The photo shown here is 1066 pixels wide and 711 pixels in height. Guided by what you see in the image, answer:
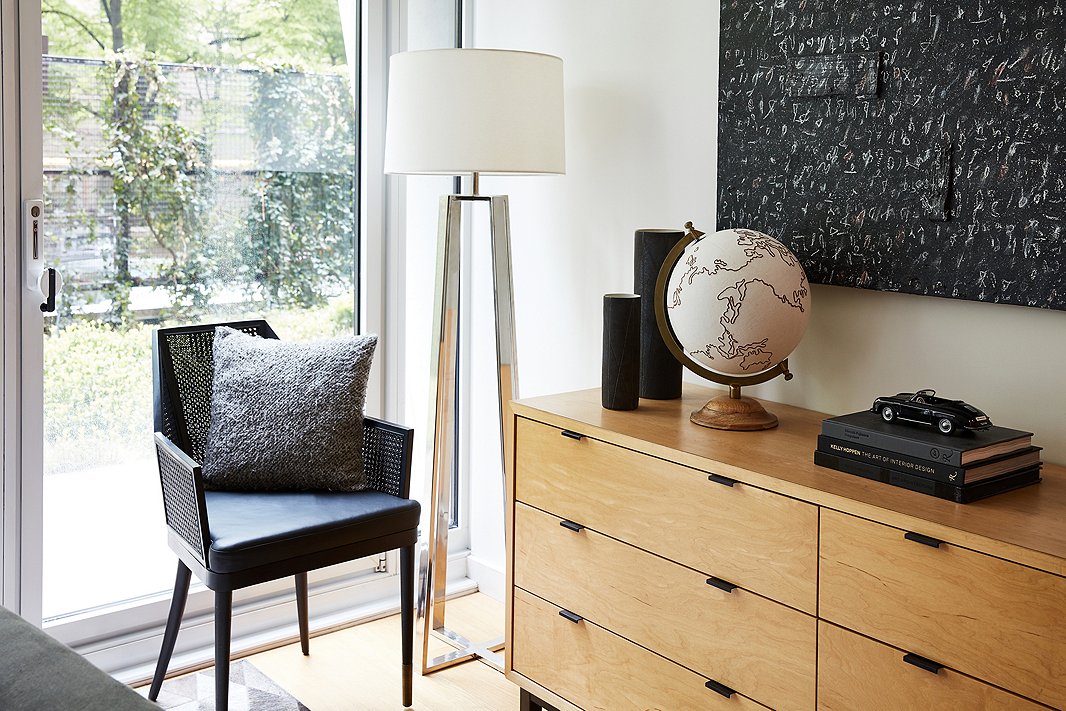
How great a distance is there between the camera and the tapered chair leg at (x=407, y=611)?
244 cm

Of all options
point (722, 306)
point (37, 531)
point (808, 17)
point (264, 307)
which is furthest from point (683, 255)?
point (37, 531)

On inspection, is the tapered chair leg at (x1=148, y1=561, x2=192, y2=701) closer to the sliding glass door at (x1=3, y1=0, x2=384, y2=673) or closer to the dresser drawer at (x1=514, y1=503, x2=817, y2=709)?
the sliding glass door at (x1=3, y1=0, x2=384, y2=673)

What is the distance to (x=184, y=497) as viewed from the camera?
2248mm

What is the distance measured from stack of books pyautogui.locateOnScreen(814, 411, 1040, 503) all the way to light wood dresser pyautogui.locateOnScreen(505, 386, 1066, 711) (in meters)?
0.03

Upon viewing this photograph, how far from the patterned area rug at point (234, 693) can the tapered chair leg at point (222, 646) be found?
1.11 feet

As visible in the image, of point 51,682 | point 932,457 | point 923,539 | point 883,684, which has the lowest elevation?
point 883,684

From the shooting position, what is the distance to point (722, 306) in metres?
1.95

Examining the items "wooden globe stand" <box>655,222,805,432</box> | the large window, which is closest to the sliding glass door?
the large window

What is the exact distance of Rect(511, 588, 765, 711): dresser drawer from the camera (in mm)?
1954

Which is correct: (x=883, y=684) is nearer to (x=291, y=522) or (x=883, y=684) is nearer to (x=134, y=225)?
(x=291, y=522)

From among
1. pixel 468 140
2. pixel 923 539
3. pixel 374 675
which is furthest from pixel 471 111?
pixel 374 675

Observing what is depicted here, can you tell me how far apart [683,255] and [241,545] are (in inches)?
43.7

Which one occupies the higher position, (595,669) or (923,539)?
(923,539)

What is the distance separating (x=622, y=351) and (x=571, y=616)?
591mm
